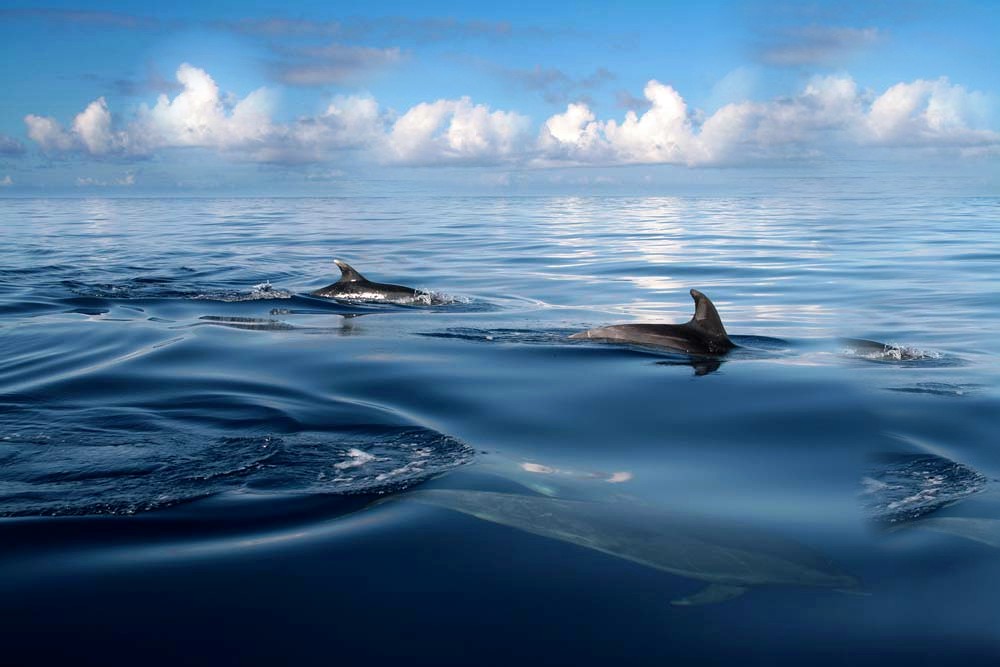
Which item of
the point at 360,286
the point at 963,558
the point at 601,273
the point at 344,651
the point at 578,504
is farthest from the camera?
the point at 601,273

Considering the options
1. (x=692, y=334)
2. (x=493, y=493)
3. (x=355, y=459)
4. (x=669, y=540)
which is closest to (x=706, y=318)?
(x=692, y=334)

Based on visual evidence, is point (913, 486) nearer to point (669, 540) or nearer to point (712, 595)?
point (669, 540)

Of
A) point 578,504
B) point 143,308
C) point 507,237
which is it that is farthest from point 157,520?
point 507,237

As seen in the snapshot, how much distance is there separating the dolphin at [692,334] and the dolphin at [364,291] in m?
7.61

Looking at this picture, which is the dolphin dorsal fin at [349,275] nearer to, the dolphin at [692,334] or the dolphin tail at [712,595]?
the dolphin at [692,334]

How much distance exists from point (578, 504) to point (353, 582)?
2003 millimetres

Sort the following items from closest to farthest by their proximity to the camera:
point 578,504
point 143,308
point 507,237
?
point 578,504 < point 143,308 < point 507,237

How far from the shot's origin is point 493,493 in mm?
7137

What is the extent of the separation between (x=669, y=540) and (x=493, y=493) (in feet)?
5.04

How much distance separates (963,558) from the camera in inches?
229

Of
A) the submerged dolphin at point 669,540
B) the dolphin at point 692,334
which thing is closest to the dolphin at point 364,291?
the dolphin at point 692,334

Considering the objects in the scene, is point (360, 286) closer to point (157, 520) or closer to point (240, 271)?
point (240, 271)

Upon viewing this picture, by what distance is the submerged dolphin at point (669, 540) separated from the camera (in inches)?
218

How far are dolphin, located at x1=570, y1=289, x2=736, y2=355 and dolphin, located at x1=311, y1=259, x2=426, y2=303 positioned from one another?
761 cm
